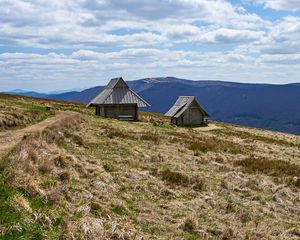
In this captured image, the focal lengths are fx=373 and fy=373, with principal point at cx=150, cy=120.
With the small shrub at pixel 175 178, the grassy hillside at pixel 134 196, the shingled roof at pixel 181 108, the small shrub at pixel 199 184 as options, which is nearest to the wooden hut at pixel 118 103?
the shingled roof at pixel 181 108

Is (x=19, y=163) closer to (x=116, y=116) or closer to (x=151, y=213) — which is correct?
(x=151, y=213)

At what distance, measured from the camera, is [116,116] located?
5416cm

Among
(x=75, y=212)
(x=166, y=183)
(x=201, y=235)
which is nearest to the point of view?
(x=75, y=212)

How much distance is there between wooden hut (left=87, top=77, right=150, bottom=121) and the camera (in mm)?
53438

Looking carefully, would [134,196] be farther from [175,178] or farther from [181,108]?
[181,108]

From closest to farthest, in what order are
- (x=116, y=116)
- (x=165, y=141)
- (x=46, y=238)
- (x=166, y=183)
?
(x=46, y=238) → (x=166, y=183) → (x=165, y=141) → (x=116, y=116)

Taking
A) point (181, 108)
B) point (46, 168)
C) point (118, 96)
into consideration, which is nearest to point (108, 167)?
point (46, 168)

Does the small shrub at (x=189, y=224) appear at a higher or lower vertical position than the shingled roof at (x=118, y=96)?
lower

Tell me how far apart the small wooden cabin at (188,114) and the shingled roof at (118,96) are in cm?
709

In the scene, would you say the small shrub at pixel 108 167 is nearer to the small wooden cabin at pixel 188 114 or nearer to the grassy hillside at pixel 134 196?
the grassy hillside at pixel 134 196

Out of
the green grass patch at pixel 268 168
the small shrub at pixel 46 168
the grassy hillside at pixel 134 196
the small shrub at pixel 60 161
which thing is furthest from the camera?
the green grass patch at pixel 268 168

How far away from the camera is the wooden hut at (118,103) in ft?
175

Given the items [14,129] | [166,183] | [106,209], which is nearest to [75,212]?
[106,209]

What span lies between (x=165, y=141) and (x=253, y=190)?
12666 millimetres
